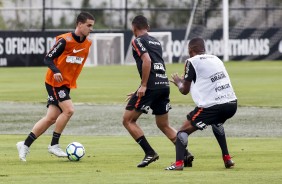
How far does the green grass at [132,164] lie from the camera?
1125cm

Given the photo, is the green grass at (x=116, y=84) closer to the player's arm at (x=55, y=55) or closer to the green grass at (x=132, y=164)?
the green grass at (x=132, y=164)

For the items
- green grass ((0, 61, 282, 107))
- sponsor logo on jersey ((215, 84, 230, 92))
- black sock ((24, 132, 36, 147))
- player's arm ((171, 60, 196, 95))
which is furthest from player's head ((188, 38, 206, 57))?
green grass ((0, 61, 282, 107))

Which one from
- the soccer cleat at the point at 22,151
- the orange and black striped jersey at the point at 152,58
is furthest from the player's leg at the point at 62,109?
the orange and black striped jersey at the point at 152,58

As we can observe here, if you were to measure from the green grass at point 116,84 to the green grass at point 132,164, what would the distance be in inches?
332

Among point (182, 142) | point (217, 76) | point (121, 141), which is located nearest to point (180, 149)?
point (182, 142)

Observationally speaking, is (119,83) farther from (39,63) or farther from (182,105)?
(39,63)

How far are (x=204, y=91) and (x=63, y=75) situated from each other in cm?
250

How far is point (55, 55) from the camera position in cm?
1380

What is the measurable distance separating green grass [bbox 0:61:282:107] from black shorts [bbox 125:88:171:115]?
36.6ft

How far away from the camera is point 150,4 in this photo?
5312 centimetres

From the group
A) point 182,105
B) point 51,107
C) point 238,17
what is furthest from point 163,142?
point 238,17

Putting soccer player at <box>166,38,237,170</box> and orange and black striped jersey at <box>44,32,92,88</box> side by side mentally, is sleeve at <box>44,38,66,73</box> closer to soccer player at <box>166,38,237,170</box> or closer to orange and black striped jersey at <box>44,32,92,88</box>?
orange and black striped jersey at <box>44,32,92,88</box>

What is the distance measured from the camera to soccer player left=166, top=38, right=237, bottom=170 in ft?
40.2

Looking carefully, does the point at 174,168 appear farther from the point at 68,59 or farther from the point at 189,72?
the point at 68,59
